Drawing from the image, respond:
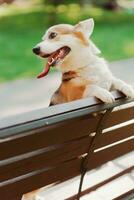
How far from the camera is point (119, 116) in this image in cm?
213

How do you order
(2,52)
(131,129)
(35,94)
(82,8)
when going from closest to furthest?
1. (131,129)
2. (35,94)
3. (2,52)
4. (82,8)

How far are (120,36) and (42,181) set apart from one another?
8225mm

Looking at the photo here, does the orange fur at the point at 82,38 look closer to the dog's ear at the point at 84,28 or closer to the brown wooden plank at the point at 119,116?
the dog's ear at the point at 84,28

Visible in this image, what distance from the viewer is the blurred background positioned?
6.46m

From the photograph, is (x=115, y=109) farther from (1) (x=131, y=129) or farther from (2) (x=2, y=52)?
(2) (x=2, y=52)

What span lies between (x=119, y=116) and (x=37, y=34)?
7.17 metres

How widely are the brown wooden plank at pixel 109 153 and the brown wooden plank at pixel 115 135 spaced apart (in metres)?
0.04

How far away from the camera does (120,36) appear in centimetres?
998

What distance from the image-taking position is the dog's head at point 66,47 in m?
2.29

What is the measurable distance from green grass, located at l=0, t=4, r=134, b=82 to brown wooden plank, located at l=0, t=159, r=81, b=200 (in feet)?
→ 15.4

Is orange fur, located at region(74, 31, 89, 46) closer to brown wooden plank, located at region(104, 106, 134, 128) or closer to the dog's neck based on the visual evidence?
the dog's neck

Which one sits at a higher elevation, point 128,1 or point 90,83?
point 128,1

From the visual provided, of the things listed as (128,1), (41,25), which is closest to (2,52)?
(41,25)

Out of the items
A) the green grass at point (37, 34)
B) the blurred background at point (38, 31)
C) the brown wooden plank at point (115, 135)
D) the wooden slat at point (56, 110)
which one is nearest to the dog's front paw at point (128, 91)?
the wooden slat at point (56, 110)
